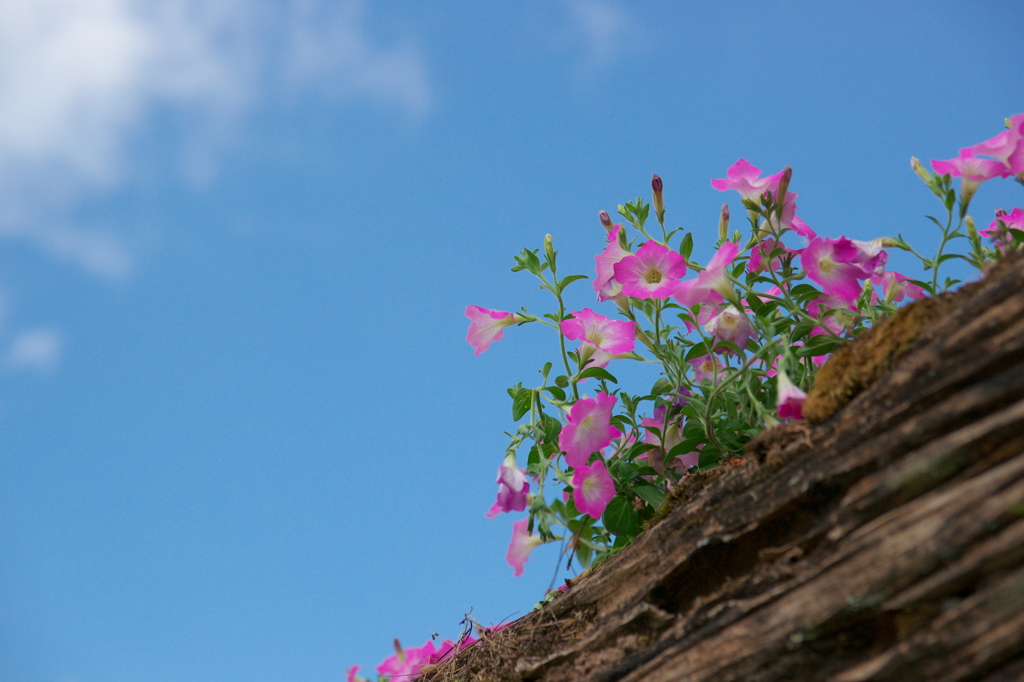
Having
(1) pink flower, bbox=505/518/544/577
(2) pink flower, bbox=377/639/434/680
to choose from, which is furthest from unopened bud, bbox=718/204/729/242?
(2) pink flower, bbox=377/639/434/680

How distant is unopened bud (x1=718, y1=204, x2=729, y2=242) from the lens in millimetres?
2663

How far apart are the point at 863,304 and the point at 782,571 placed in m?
1.24

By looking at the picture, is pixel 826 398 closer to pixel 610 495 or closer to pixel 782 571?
pixel 782 571

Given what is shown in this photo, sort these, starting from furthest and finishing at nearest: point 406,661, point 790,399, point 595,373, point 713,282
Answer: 1. point 406,661
2. point 595,373
3. point 713,282
4. point 790,399

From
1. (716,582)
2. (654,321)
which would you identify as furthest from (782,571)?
(654,321)

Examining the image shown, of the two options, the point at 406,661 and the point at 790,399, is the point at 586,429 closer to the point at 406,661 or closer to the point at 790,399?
the point at 790,399

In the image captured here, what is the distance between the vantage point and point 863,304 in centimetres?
250

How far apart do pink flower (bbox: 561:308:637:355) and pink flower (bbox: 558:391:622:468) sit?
0.24 m

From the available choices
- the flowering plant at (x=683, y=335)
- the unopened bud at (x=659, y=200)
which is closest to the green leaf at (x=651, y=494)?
the flowering plant at (x=683, y=335)

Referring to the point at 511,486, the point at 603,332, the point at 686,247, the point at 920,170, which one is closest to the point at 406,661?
the point at 511,486

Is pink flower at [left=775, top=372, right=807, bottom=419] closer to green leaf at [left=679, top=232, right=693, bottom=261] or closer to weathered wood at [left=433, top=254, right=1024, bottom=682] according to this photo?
weathered wood at [left=433, top=254, right=1024, bottom=682]

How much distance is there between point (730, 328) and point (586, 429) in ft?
1.96

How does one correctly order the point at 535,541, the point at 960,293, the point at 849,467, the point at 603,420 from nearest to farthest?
the point at 849,467, the point at 960,293, the point at 603,420, the point at 535,541

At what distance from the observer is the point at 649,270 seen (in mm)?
2461
